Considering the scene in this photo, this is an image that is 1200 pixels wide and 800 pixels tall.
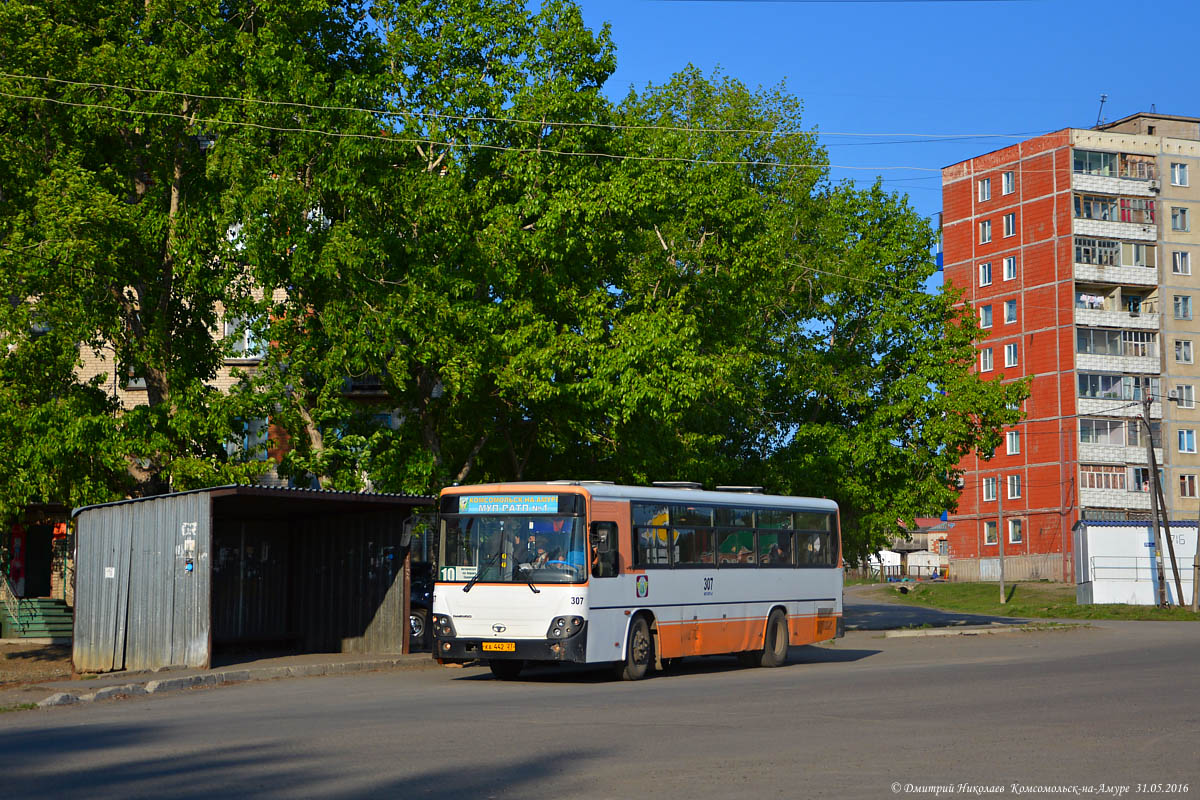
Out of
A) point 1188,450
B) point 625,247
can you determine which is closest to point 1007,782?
point 625,247

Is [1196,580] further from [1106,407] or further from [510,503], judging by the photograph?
[510,503]

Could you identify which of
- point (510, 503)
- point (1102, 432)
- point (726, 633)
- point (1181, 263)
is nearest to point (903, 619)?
point (726, 633)

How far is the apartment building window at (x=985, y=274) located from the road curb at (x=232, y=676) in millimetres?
73932

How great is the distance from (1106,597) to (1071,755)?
51.7m

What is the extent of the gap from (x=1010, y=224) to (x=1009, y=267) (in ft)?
9.17

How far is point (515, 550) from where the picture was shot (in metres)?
20.7

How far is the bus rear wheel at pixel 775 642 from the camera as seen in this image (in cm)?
2505

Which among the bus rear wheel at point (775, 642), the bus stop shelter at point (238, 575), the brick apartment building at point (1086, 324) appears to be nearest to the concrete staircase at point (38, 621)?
the bus stop shelter at point (238, 575)

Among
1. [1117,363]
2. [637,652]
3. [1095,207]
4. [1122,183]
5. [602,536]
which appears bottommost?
[637,652]

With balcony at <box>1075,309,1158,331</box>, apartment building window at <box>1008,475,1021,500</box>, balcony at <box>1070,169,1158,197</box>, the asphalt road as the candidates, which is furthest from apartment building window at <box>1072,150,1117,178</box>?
the asphalt road

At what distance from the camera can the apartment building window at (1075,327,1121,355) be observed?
8662cm

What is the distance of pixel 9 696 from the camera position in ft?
61.4

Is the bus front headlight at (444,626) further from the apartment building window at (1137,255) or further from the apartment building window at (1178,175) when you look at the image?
the apartment building window at (1178,175)

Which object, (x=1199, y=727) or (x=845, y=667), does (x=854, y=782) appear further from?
(x=845, y=667)
